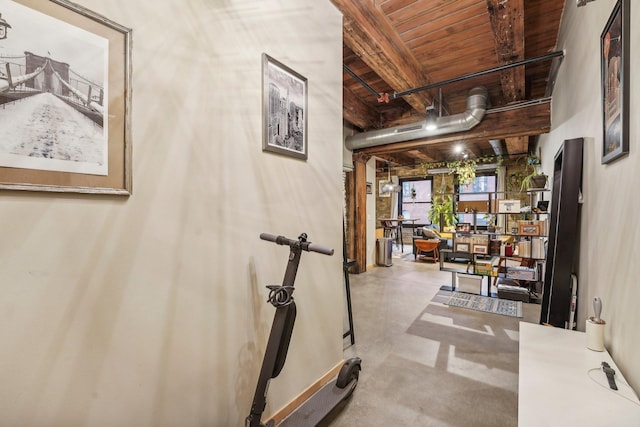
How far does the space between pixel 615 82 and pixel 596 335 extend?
1.29 m

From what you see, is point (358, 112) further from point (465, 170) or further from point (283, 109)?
point (465, 170)

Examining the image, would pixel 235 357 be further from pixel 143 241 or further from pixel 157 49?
pixel 157 49

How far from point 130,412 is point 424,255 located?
796 centimetres

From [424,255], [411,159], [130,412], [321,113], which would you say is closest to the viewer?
[130,412]

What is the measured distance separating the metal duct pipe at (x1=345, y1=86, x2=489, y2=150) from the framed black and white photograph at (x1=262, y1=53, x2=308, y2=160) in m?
3.40

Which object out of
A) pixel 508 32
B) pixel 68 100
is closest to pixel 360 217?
pixel 508 32

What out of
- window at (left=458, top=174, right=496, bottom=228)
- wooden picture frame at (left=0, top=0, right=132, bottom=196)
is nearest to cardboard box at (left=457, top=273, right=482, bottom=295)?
wooden picture frame at (left=0, top=0, right=132, bottom=196)

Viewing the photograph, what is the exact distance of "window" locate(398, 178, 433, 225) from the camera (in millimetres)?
10813

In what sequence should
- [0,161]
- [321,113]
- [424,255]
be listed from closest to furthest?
1. [0,161]
2. [321,113]
3. [424,255]

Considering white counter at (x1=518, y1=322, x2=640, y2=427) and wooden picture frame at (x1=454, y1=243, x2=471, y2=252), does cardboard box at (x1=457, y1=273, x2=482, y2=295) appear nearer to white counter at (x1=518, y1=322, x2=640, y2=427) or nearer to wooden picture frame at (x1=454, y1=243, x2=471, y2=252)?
wooden picture frame at (x1=454, y1=243, x2=471, y2=252)

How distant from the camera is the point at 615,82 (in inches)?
54.5

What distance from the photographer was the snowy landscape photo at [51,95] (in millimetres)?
833

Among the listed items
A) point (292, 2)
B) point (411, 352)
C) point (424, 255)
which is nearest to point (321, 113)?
point (292, 2)

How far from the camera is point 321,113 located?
2193 mm
